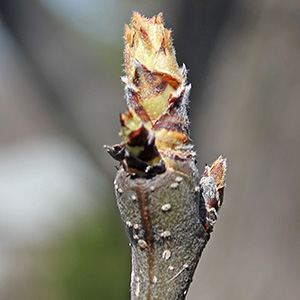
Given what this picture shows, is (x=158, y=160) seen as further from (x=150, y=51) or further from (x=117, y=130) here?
(x=117, y=130)

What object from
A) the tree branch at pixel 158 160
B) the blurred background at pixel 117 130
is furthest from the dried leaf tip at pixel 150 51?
the blurred background at pixel 117 130

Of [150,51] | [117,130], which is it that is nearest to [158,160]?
[150,51]

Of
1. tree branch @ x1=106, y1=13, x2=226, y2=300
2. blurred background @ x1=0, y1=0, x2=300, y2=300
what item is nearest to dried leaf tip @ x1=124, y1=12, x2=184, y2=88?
tree branch @ x1=106, y1=13, x2=226, y2=300

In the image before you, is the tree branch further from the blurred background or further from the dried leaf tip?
the blurred background

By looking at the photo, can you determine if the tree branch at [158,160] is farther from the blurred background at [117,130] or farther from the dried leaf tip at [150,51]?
the blurred background at [117,130]

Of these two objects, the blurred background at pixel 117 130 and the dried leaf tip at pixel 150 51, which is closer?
the dried leaf tip at pixel 150 51

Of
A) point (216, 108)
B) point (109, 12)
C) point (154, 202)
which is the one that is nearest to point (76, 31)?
point (109, 12)

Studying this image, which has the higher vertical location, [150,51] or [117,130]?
[150,51]

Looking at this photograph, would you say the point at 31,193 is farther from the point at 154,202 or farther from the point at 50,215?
the point at 154,202

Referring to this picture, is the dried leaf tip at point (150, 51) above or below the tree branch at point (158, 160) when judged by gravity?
above
